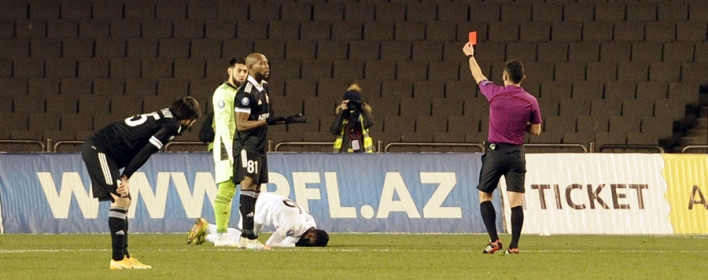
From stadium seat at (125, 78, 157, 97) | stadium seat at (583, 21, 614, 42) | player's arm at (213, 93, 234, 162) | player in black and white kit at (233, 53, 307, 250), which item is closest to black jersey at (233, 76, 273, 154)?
player in black and white kit at (233, 53, 307, 250)

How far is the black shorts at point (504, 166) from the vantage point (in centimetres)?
1295

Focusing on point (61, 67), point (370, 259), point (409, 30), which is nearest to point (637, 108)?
point (409, 30)

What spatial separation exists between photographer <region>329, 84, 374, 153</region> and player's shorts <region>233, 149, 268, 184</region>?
704 centimetres

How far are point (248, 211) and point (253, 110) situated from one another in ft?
3.00

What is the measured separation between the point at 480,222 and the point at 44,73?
33.4 feet

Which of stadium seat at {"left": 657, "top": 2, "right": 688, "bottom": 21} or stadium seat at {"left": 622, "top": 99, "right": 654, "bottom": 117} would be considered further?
stadium seat at {"left": 657, "top": 2, "right": 688, "bottom": 21}

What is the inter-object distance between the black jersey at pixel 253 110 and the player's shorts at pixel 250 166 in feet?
0.17

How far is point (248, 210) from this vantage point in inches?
534

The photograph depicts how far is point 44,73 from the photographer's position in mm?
25391

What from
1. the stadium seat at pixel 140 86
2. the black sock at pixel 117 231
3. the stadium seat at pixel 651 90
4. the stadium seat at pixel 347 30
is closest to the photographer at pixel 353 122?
the stadium seat at pixel 347 30

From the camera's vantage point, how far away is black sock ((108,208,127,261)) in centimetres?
1096

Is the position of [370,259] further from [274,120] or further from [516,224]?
[274,120]

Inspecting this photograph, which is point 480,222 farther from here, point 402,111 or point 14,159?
point 402,111

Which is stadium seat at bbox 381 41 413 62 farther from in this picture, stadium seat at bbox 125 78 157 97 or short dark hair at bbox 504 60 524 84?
short dark hair at bbox 504 60 524 84
